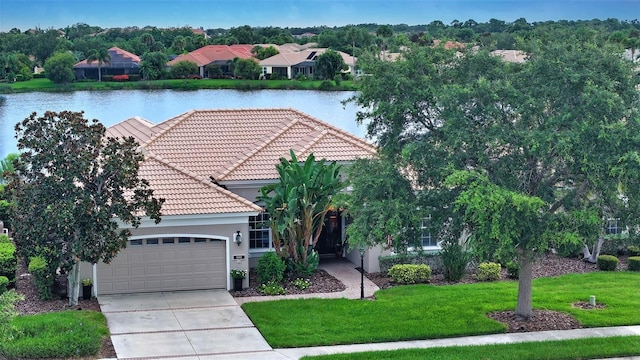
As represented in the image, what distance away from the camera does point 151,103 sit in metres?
85.5

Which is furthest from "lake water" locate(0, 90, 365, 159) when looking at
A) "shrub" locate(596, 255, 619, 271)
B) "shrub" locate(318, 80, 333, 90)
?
"shrub" locate(596, 255, 619, 271)

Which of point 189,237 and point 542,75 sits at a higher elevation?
point 542,75

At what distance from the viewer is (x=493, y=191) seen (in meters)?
18.6

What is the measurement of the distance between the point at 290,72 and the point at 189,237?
81405 millimetres

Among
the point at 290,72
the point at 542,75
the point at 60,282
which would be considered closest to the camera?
the point at 542,75

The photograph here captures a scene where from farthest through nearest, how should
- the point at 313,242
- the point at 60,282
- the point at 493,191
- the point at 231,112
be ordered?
1. the point at 231,112
2. the point at 313,242
3. the point at 60,282
4. the point at 493,191

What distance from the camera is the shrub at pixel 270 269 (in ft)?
80.7

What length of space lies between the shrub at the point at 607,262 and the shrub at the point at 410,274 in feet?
17.4

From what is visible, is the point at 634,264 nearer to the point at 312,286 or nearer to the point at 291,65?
the point at 312,286

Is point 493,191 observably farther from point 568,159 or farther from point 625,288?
point 625,288

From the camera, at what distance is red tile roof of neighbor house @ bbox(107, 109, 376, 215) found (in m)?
24.5

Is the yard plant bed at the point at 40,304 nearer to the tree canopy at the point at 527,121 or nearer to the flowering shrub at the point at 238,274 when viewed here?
the flowering shrub at the point at 238,274

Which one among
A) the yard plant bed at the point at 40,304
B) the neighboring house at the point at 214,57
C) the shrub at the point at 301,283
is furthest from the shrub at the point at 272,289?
the neighboring house at the point at 214,57

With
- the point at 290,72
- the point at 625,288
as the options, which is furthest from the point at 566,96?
the point at 290,72
